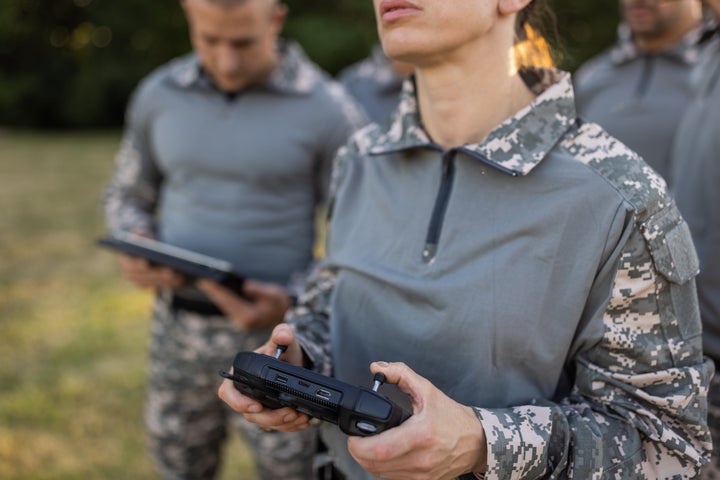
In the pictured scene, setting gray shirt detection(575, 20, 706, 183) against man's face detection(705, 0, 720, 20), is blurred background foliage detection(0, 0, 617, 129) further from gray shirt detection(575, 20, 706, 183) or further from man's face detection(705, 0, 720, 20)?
man's face detection(705, 0, 720, 20)

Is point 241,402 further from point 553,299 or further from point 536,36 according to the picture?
point 536,36

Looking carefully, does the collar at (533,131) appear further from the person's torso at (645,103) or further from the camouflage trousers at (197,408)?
the person's torso at (645,103)

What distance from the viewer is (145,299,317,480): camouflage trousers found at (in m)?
2.43

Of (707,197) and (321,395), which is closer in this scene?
(321,395)

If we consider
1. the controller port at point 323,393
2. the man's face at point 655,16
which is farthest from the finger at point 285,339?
the man's face at point 655,16

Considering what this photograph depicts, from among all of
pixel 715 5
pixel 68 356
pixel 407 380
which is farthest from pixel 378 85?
pixel 407 380

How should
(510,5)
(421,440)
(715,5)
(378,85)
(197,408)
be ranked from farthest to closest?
1. (378,85)
2. (197,408)
3. (715,5)
4. (510,5)
5. (421,440)

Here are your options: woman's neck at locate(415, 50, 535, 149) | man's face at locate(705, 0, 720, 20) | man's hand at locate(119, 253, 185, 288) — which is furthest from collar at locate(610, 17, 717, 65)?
man's hand at locate(119, 253, 185, 288)

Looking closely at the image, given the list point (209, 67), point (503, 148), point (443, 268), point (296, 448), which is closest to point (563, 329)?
point (443, 268)

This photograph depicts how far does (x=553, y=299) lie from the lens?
1282mm

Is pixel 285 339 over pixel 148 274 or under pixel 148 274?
over

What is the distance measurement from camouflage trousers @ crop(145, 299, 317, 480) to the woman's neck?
1293 mm

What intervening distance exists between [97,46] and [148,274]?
2015 cm

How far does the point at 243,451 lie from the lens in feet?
11.5
